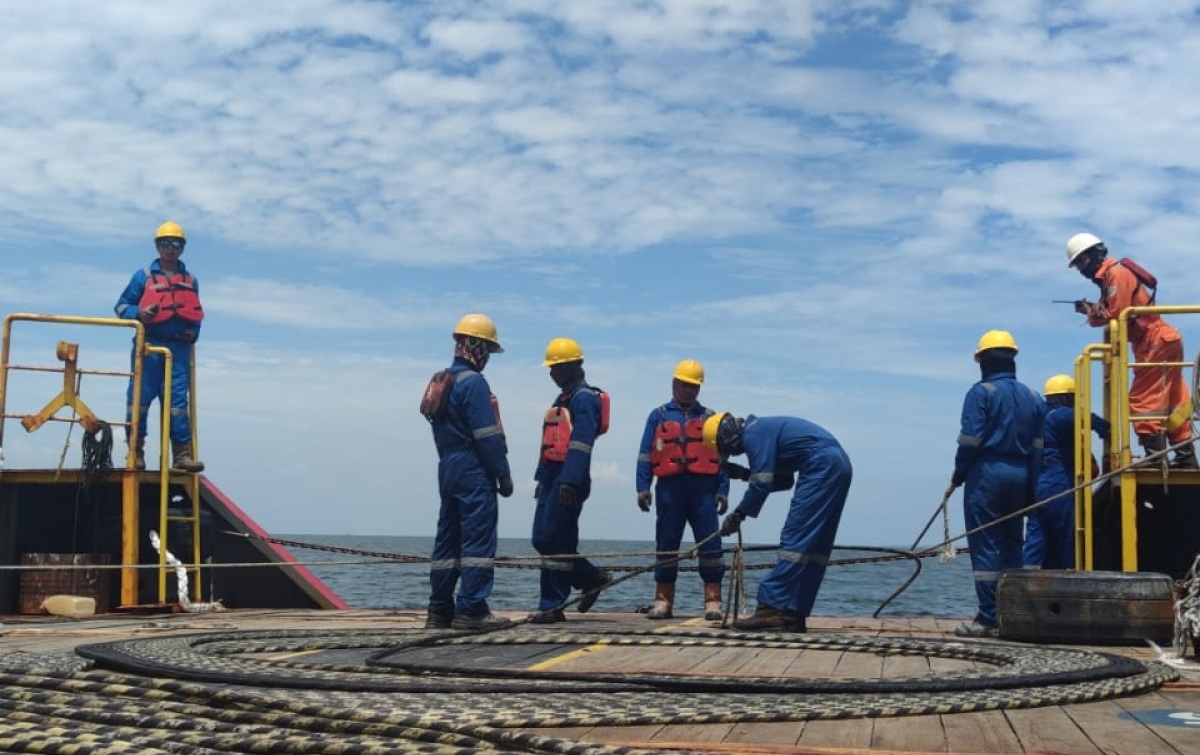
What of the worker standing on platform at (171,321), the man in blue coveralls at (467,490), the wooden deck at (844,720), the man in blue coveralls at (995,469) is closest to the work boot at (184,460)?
the worker standing on platform at (171,321)

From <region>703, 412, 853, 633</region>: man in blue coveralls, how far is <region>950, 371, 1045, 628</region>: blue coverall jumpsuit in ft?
3.29

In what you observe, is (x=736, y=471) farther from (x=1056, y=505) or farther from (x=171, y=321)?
(x=171, y=321)

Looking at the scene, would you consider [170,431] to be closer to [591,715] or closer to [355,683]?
[355,683]

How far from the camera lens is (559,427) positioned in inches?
377

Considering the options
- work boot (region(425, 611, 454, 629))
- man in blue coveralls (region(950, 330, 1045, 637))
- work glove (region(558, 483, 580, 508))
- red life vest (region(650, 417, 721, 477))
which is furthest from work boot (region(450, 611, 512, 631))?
man in blue coveralls (region(950, 330, 1045, 637))

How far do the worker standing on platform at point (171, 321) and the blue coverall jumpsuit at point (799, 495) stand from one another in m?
5.38

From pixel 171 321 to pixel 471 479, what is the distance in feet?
15.1

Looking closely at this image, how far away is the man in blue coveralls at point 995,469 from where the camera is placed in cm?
873

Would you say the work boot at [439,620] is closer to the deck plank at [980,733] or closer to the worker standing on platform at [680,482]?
the worker standing on platform at [680,482]

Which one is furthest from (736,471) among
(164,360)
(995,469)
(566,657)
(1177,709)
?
(164,360)

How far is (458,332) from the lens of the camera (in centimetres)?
842

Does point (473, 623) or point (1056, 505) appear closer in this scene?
point (473, 623)

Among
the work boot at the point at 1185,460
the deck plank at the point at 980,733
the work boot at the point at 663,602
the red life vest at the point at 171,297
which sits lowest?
the work boot at the point at 663,602

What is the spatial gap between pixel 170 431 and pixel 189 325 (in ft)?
3.12
